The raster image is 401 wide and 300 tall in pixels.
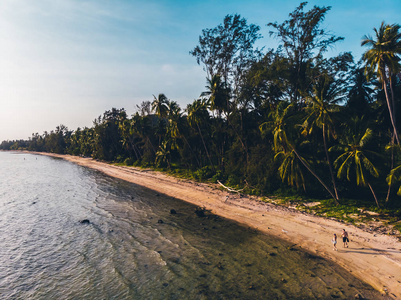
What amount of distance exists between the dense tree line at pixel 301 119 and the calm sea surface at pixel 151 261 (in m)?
11.7

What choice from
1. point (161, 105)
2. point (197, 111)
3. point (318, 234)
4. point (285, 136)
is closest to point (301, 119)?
point (285, 136)

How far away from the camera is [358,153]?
75.6ft

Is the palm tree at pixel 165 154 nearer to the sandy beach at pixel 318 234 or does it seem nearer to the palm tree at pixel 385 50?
the sandy beach at pixel 318 234

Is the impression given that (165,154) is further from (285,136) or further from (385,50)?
(385,50)

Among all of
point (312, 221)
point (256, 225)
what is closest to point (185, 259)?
Result: point (256, 225)

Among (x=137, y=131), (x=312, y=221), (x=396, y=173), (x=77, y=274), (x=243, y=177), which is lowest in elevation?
(x=77, y=274)

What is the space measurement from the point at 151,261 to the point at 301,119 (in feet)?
75.2

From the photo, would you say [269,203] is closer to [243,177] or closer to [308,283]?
[243,177]

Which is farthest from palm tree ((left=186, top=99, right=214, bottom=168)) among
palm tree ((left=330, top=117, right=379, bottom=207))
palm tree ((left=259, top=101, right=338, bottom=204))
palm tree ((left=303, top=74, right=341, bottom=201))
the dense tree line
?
palm tree ((left=330, top=117, right=379, bottom=207))

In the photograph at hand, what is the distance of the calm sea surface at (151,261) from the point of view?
47.1 feet

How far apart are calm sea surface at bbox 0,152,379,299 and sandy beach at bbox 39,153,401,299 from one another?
1.10 metres

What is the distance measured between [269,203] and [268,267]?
13.3m

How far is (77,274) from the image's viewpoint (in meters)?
16.5

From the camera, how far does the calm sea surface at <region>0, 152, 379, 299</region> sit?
14344mm
